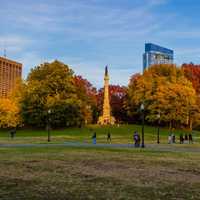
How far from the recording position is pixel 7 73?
175 m

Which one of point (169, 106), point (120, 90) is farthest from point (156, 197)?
point (120, 90)

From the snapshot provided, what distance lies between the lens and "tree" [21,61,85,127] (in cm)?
8500

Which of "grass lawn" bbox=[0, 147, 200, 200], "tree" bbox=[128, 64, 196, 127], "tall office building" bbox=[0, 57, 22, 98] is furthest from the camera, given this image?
"tall office building" bbox=[0, 57, 22, 98]

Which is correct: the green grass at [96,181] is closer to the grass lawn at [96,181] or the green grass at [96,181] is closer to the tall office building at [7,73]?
the grass lawn at [96,181]

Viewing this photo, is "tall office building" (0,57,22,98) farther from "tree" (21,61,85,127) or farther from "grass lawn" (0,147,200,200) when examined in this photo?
"grass lawn" (0,147,200,200)

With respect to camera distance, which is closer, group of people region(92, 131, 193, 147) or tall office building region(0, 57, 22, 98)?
group of people region(92, 131, 193, 147)

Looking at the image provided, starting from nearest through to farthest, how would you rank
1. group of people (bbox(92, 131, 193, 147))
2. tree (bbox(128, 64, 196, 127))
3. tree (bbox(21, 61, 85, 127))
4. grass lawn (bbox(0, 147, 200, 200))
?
grass lawn (bbox(0, 147, 200, 200)) → group of people (bbox(92, 131, 193, 147)) → tree (bbox(21, 61, 85, 127)) → tree (bbox(128, 64, 196, 127))

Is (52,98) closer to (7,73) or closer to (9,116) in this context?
(9,116)

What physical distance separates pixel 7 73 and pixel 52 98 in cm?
9417

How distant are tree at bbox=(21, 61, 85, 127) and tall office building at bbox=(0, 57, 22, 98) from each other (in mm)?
81741

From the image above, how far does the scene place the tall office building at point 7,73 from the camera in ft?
572

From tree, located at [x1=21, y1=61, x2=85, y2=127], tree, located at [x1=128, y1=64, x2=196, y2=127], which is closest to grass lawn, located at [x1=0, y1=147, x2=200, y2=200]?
tree, located at [x1=21, y1=61, x2=85, y2=127]

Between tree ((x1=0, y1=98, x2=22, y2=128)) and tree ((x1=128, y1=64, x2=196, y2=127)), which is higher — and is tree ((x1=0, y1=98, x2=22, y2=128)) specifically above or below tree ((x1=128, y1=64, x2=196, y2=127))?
below

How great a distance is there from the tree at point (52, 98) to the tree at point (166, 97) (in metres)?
13.5
